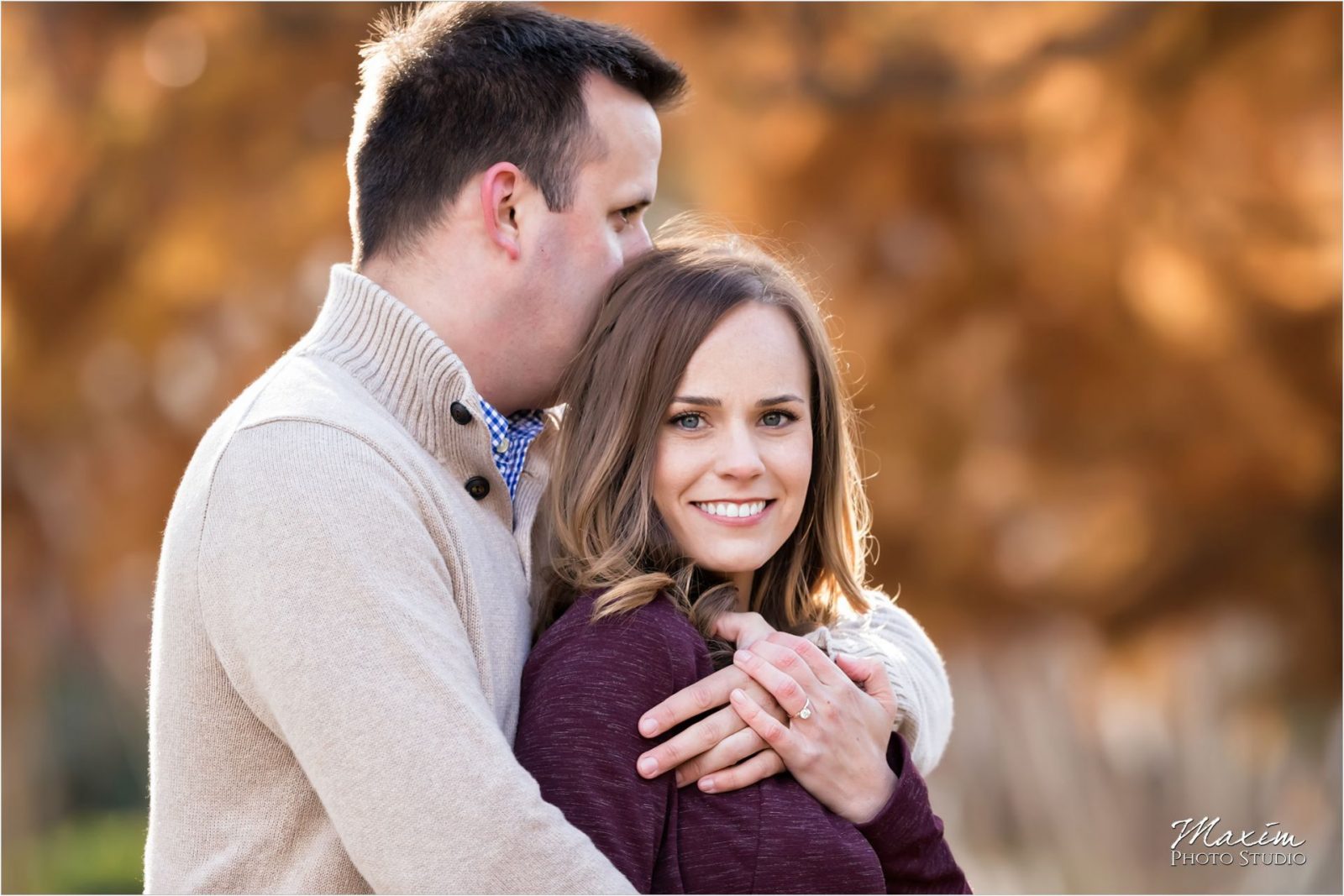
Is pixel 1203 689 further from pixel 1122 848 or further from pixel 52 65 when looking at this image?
pixel 52 65

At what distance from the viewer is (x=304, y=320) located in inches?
193

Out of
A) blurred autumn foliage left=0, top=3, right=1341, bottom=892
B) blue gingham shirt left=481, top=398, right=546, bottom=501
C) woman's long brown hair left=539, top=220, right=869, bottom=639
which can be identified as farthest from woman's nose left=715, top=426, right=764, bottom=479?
blurred autumn foliage left=0, top=3, right=1341, bottom=892

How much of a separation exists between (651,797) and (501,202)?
96 centimetres

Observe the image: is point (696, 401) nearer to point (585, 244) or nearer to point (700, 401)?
point (700, 401)

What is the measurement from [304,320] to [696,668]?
335cm

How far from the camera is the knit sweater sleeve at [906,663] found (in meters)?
2.31

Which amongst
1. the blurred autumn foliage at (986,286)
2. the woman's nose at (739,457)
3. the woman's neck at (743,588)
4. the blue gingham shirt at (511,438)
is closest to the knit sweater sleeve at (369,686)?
the blue gingham shirt at (511,438)

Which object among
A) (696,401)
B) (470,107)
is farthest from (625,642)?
(470,107)

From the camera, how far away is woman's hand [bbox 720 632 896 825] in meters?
Answer: 1.87

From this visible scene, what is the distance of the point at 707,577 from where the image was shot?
7.11 feet

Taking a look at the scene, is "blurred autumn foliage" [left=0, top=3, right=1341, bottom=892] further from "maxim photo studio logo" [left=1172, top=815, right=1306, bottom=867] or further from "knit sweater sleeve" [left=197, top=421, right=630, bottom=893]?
"knit sweater sleeve" [left=197, top=421, right=630, bottom=893]

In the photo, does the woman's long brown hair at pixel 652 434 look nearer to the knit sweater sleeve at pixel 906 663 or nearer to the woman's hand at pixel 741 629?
the woman's hand at pixel 741 629

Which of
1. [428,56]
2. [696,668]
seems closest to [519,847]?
[696,668]

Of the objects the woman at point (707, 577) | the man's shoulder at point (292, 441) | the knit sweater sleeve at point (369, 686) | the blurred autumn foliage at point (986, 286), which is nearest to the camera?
the knit sweater sleeve at point (369, 686)
